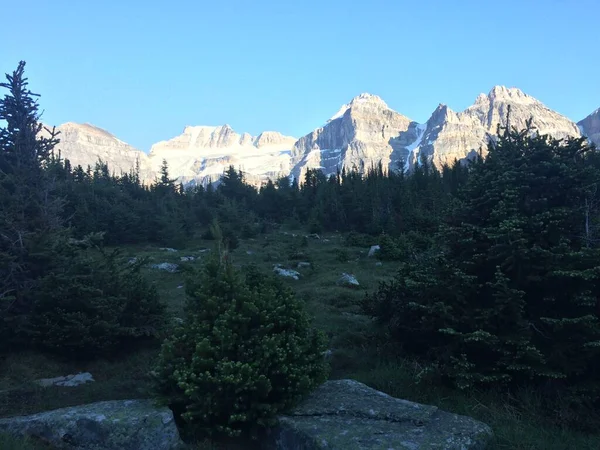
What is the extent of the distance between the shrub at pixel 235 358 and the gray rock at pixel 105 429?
1.01ft

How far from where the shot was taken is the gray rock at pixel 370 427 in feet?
18.2

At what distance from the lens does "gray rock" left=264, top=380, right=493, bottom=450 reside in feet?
18.2

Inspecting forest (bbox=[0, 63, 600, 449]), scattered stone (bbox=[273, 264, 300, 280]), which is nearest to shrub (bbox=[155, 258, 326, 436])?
forest (bbox=[0, 63, 600, 449])

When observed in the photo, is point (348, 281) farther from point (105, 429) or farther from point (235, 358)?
point (105, 429)

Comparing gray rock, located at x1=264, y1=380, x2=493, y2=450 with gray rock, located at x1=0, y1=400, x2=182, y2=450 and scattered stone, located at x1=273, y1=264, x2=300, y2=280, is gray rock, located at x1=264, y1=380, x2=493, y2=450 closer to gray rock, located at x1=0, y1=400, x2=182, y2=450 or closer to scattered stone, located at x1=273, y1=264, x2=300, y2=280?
gray rock, located at x1=0, y1=400, x2=182, y2=450

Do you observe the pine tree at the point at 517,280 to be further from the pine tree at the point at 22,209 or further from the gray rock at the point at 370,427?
the pine tree at the point at 22,209

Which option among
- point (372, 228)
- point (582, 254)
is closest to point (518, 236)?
point (582, 254)

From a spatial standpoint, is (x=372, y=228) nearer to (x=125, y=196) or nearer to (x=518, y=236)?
(x=125, y=196)

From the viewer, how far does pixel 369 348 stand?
32.6 ft

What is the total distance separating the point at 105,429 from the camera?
20.5 feet

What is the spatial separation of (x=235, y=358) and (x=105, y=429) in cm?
204

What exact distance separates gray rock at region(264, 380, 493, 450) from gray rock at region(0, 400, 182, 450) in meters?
1.52

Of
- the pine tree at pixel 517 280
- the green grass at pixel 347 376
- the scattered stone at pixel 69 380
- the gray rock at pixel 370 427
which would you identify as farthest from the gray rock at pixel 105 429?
the pine tree at pixel 517 280

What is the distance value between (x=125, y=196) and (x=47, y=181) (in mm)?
32596
